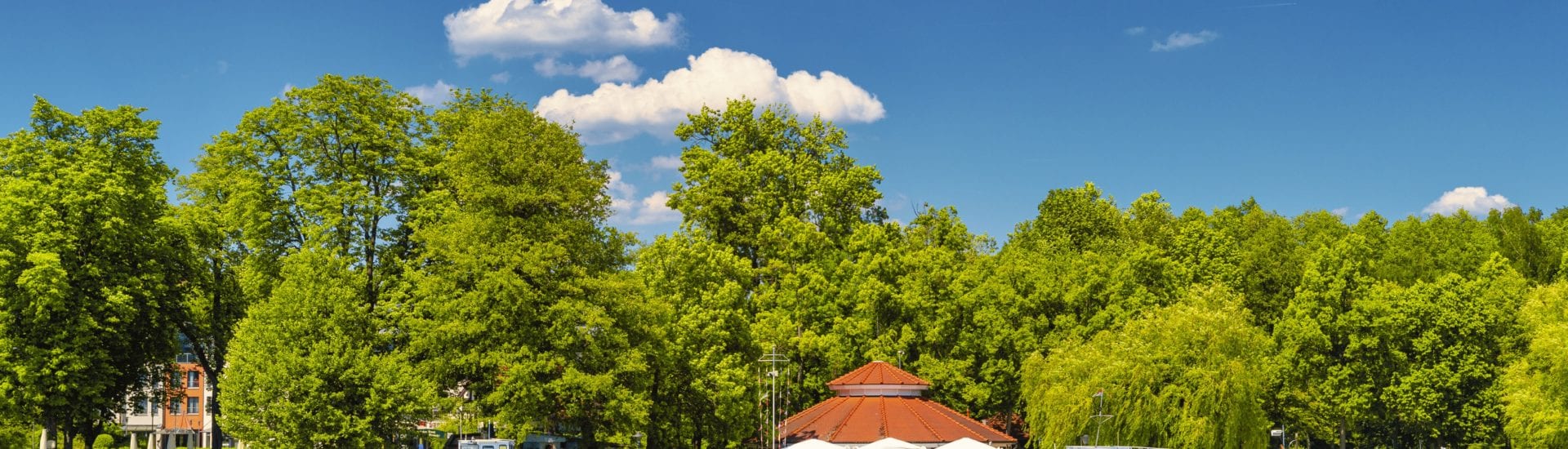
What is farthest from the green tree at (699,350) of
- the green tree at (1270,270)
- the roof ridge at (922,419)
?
the green tree at (1270,270)

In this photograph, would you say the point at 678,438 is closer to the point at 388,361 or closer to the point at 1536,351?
the point at 388,361

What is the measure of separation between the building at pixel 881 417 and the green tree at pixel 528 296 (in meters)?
10.6

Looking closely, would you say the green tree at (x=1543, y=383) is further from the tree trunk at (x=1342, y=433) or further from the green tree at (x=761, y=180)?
the green tree at (x=761, y=180)

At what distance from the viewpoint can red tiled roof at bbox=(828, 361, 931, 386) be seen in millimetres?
58875

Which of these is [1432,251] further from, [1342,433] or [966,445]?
[966,445]

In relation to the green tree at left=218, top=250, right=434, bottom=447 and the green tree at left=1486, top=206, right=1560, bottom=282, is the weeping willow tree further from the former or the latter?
the green tree at left=1486, top=206, right=1560, bottom=282

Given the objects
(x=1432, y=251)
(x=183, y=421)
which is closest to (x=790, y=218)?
(x=1432, y=251)

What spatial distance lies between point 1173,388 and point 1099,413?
2.80m

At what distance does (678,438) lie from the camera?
189 ft

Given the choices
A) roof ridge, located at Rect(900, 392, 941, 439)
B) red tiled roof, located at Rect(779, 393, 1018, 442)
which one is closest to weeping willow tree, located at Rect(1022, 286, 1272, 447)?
roof ridge, located at Rect(900, 392, 941, 439)

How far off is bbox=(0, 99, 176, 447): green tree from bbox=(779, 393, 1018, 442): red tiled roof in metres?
25.0

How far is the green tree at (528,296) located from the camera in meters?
47.7

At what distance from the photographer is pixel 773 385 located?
56469mm

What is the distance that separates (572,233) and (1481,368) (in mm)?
40664
